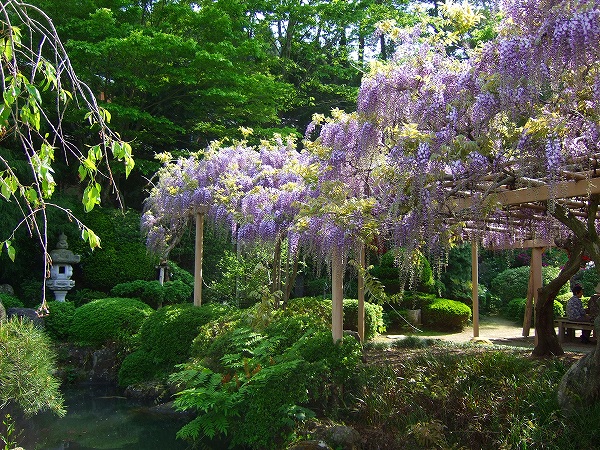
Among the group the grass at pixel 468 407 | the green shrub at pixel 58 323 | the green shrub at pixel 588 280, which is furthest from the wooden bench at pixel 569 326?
the green shrub at pixel 58 323

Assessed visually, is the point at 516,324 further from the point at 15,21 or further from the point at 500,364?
the point at 15,21

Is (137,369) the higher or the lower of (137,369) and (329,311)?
the lower

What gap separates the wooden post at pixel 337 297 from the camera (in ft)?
19.2

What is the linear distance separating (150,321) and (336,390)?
3.97 meters

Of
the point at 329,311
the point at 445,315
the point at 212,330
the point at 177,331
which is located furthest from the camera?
the point at 445,315

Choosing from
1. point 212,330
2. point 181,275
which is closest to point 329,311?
point 212,330

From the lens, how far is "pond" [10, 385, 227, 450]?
246 inches

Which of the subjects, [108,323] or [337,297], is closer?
[337,297]

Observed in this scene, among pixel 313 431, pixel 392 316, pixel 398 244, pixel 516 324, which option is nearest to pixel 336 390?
pixel 313 431

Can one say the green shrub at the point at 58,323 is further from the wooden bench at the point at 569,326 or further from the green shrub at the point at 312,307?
the wooden bench at the point at 569,326

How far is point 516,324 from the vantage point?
45.4 feet

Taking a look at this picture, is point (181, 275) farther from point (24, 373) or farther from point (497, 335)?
point (24, 373)

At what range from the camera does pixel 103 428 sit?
→ 6875mm

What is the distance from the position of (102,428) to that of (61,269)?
5.49 meters
